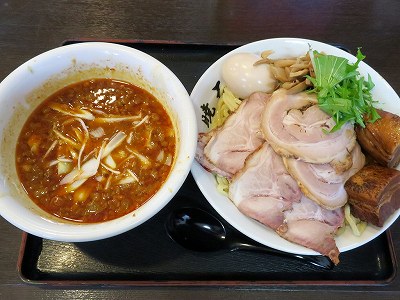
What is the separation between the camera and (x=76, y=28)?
2.37 metres

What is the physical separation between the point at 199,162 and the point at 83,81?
67cm

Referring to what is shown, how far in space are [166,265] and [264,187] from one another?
22.2 inches

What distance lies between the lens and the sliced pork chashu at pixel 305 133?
166cm

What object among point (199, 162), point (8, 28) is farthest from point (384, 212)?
point (8, 28)

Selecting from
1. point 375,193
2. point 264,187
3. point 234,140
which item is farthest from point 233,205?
point 375,193

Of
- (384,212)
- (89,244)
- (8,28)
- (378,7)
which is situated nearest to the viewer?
(384,212)

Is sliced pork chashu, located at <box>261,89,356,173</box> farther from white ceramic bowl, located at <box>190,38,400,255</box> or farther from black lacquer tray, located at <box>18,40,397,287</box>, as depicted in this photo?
black lacquer tray, located at <box>18,40,397,287</box>

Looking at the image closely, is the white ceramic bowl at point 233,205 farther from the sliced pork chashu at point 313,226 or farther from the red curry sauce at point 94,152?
the red curry sauce at point 94,152

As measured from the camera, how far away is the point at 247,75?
74.7 inches

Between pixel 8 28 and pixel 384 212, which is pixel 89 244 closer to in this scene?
pixel 384 212

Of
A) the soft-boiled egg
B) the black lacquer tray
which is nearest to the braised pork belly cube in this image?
the black lacquer tray

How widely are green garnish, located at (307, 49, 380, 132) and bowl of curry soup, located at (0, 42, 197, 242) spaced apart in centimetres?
60

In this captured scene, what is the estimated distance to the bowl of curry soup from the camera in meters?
1.52

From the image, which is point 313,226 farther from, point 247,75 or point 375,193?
point 247,75
